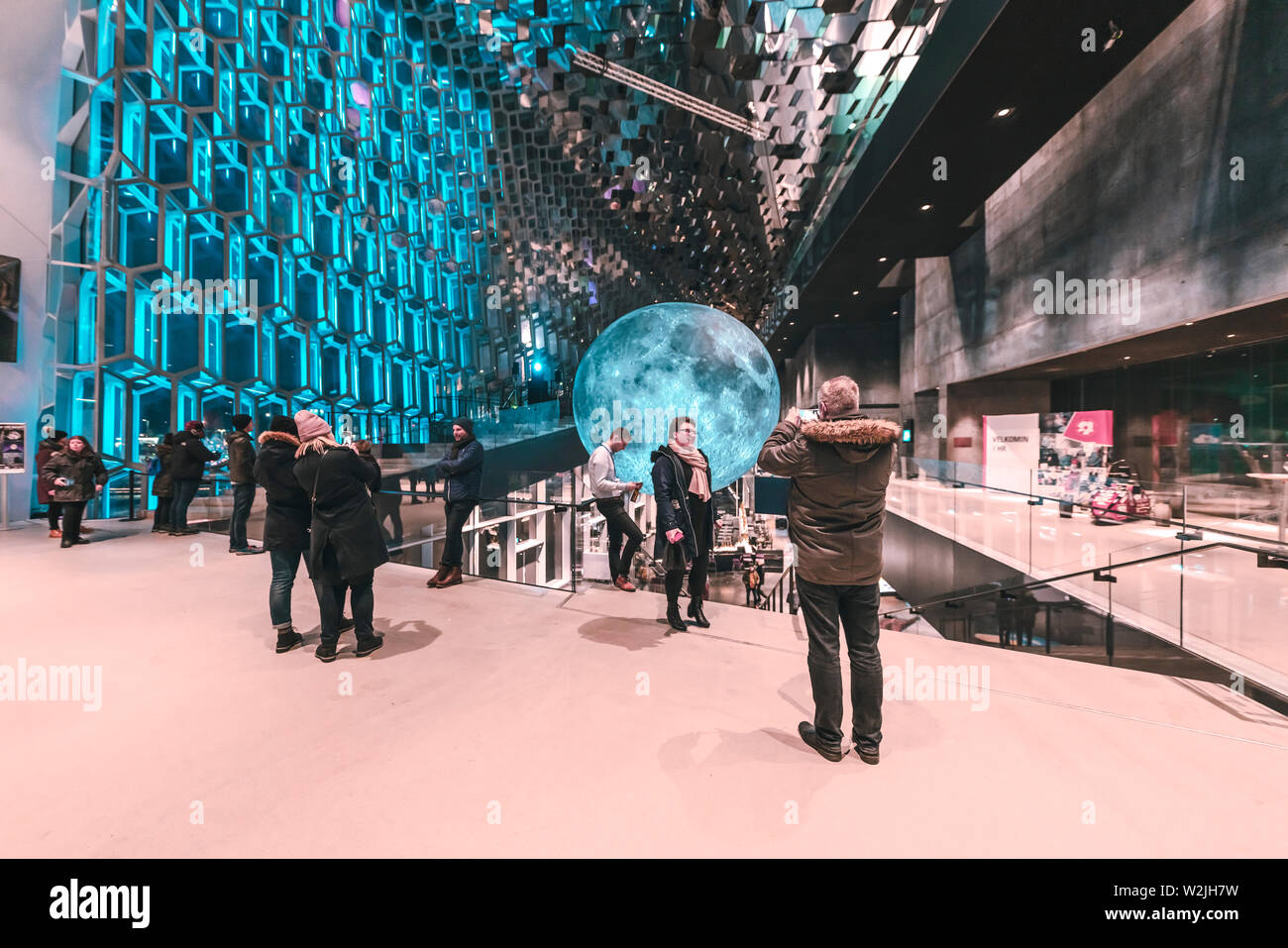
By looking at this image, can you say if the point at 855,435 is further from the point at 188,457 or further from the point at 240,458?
the point at 188,457

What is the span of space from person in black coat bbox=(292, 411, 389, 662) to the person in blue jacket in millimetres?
1440

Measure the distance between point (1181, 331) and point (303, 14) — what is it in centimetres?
1954

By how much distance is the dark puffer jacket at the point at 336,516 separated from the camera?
305 cm

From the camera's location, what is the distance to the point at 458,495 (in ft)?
15.5

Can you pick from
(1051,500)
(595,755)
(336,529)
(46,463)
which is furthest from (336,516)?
(1051,500)

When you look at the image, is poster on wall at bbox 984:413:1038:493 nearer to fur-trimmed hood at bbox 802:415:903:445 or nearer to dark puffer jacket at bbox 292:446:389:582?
fur-trimmed hood at bbox 802:415:903:445

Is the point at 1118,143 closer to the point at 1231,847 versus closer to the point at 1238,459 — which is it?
the point at 1238,459

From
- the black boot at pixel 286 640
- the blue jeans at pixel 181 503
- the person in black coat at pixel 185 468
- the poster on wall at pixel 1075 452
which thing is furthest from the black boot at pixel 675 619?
the poster on wall at pixel 1075 452

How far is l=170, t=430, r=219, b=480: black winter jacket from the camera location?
6.61 metres

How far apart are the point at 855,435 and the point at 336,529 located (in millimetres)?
2945

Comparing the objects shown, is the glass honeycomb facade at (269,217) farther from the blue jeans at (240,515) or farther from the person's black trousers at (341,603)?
the person's black trousers at (341,603)

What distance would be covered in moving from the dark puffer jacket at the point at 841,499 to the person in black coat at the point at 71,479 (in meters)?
8.62

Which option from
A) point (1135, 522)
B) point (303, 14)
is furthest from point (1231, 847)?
point (303, 14)

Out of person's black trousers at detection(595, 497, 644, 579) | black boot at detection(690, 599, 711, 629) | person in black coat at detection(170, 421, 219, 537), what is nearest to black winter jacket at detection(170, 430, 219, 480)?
person in black coat at detection(170, 421, 219, 537)
